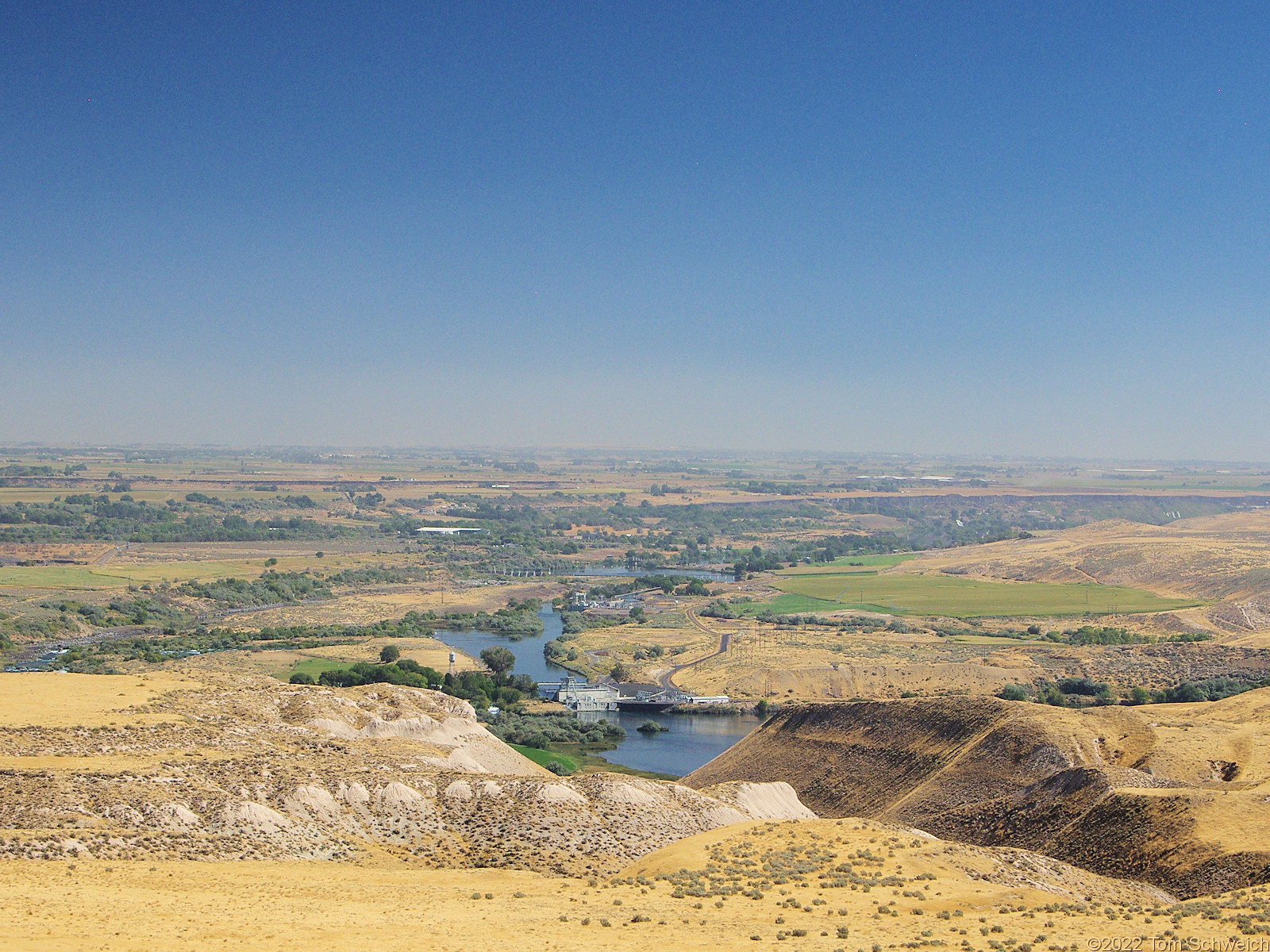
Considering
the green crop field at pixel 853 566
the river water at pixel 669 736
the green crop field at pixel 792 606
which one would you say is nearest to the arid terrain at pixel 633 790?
the river water at pixel 669 736

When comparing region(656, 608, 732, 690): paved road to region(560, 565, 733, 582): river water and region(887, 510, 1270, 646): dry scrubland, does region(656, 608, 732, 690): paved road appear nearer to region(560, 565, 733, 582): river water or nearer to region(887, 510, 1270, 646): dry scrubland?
region(560, 565, 733, 582): river water

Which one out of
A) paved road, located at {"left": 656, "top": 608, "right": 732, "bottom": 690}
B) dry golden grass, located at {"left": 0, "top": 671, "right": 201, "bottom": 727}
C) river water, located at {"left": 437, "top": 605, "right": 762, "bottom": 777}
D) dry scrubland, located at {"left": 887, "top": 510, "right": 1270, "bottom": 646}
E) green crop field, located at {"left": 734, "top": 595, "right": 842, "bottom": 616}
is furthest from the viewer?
green crop field, located at {"left": 734, "top": 595, "right": 842, "bottom": 616}

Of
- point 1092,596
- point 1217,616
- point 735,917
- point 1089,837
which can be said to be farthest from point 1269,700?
point 1092,596

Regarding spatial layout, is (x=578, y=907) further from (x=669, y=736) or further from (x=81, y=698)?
(x=669, y=736)

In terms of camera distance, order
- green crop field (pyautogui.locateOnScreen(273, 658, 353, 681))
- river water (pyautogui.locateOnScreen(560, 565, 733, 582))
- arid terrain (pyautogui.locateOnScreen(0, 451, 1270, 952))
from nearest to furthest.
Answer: arid terrain (pyautogui.locateOnScreen(0, 451, 1270, 952))
green crop field (pyautogui.locateOnScreen(273, 658, 353, 681))
river water (pyautogui.locateOnScreen(560, 565, 733, 582))

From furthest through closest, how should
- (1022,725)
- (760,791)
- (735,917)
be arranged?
(1022,725)
(760,791)
(735,917)

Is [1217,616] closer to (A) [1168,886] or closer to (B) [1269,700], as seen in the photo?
(B) [1269,700]

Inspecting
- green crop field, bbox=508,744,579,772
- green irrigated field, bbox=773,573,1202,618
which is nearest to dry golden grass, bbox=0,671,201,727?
green crop field, bbox=508,744,579,772
